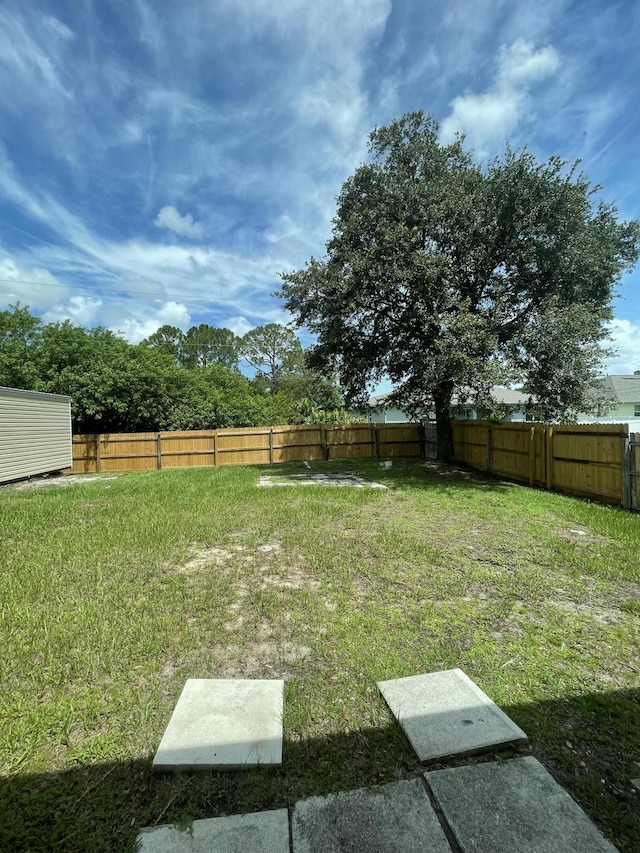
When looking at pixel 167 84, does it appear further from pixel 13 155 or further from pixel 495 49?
pixel 495 49

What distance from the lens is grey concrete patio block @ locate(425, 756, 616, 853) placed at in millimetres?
1183

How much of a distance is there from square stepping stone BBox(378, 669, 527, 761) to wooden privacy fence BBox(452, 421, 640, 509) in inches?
218

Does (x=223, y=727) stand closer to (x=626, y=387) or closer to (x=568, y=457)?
(x=568, y=457)

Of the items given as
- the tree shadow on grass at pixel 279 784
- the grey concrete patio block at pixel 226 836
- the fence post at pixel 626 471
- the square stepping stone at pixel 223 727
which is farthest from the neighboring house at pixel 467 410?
the grey concrete patio block at pixel 226 836

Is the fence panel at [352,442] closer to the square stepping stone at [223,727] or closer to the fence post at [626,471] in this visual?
the fence post at [626,471]

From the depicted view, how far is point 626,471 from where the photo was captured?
19.3ft

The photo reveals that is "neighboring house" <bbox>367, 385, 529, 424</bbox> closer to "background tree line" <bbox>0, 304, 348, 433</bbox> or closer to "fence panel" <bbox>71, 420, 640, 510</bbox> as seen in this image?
"fence panel" <bbox>71, 420, 640, 510</bbox>

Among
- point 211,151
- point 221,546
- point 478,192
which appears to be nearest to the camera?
point 221,546

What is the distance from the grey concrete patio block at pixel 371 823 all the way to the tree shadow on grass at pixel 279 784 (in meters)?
0.06

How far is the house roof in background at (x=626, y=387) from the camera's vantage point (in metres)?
21.9

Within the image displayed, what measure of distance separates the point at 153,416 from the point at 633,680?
1330cm

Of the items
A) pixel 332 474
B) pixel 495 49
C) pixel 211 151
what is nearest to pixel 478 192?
pixel 495 49

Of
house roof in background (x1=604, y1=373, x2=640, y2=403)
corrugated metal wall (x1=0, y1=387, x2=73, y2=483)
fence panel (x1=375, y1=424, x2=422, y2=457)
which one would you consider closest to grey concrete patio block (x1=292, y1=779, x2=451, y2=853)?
corrugated metal wall (x1=0, y1=387, x2=73, y2=483)

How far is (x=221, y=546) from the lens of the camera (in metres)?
4.34
